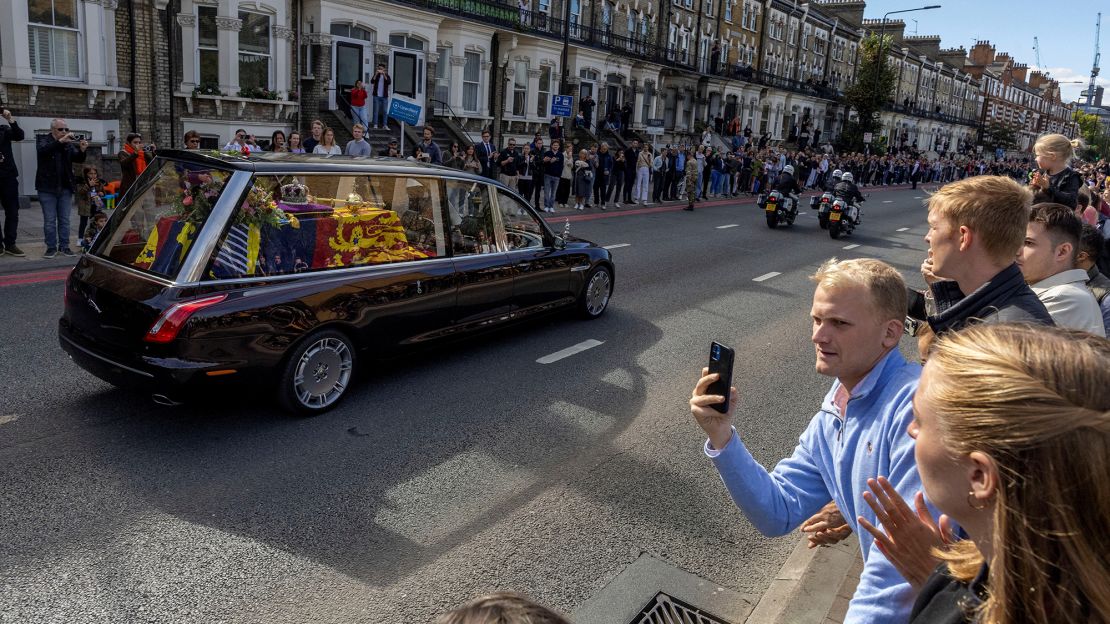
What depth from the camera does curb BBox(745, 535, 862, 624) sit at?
3.57m

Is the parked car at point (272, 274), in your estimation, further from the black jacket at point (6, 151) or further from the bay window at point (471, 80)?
the bay window at point (471, 80)

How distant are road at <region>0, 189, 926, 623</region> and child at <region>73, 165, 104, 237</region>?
418cm

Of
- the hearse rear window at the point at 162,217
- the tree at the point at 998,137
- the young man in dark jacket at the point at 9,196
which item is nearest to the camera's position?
the hearse rear window at the point at 162,217

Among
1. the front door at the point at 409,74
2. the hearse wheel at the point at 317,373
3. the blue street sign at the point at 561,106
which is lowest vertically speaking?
the hearse wheel at the point at 317,373

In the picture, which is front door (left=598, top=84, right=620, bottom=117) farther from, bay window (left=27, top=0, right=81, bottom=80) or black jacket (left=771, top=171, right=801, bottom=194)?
bay window (left=27, top=0, right=81, bottom=80)

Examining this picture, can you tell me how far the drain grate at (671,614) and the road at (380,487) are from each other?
31 centimetres

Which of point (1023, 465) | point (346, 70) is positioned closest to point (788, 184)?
point (346, 70)

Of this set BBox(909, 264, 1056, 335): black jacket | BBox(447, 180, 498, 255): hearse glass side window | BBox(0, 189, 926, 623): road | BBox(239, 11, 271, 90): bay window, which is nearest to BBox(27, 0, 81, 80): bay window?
BBox(239, 11, 271, 90): bay window

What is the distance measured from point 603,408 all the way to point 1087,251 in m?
3.44

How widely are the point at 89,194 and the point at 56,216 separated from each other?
65 cm

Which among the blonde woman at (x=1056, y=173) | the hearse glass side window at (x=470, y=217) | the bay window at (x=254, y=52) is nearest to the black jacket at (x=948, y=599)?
the hearse glass side window at (x=470, y=217)

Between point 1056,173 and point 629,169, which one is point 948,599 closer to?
point 1056,173

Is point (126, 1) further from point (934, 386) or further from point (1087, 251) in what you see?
point (934, 386)

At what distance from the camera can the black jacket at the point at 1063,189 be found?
23.4 ft
